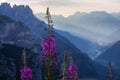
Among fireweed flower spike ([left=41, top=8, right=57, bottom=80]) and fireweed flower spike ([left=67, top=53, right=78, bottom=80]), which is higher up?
fireweed flower spike ([left=41, top=8, right=57, bottom=80])

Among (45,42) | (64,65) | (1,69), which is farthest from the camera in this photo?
(1,69)

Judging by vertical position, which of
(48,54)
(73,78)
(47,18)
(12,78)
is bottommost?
(12,78)

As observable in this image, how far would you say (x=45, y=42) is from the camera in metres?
19.3

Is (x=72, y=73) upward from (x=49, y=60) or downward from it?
downward

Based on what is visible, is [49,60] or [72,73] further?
[72,73]

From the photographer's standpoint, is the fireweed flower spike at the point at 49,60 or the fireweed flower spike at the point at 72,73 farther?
the fireweed flower spike at the point at 72,73

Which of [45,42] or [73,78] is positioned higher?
[45,42]

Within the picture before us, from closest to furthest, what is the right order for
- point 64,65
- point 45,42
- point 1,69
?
point 64,65
point 45,42
point 1,69

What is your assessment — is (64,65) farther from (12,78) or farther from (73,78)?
(12,78)

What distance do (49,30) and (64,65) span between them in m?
1.90

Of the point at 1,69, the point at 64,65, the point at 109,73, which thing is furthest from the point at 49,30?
the point at 1,69

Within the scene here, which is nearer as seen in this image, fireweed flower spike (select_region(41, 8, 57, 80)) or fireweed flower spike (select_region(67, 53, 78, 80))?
fireweed flower spike (select_region(41, 8, 57, 80))

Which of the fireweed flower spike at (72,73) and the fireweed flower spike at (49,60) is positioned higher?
the fireweed flower spike at (49,60)

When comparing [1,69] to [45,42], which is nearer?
[45,42]
